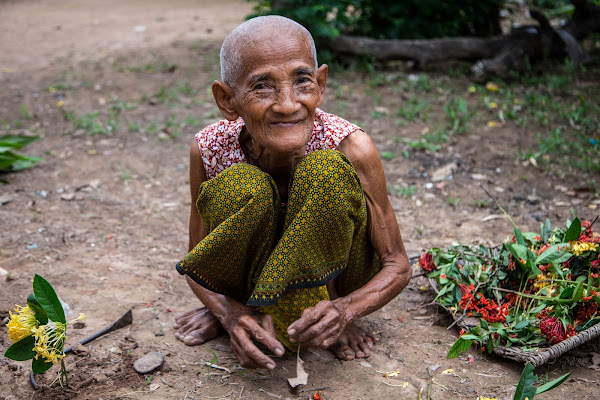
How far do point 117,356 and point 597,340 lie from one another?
76.8 inches

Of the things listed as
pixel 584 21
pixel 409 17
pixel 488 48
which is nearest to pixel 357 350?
pixel 488 48

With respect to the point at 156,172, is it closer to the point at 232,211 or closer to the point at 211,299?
the point at 211,299

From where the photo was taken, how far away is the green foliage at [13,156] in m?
4.09

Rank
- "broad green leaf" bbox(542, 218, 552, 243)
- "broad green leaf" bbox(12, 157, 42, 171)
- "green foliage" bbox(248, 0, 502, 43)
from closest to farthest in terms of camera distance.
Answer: "broad green leaf" bbox(542, 218, 552, 243), "broad green leaf" bbox(12, 157, 42, 171), "green foliage" bbox(248, 0, 502, 43)

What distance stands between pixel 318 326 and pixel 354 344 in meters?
0.49

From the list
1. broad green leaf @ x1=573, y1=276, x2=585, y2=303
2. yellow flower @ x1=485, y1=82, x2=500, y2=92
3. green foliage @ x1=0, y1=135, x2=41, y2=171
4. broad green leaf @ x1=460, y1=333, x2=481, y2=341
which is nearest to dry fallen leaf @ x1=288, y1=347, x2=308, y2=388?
broad green leaf @ x1=460, y1=333, x2=481, y2=341

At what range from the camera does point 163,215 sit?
3762 millimetres

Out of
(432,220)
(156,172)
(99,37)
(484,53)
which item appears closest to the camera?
(432,220)

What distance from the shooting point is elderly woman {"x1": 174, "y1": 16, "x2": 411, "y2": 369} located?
6.52 feet

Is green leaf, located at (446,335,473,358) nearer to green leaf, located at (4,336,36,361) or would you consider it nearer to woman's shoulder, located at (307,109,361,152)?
woman's shoulder, located at (307,109,361,152)

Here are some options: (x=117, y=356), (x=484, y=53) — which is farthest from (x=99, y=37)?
(x=117, y=356)

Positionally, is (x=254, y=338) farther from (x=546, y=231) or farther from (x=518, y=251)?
(x=546, y=231)

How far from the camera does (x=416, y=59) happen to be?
6012 mm

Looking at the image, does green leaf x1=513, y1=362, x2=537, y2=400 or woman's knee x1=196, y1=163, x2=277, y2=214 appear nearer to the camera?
green leaf x1=513, y1=362, x2=537, y2=400
